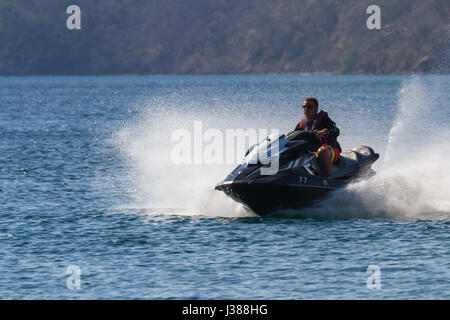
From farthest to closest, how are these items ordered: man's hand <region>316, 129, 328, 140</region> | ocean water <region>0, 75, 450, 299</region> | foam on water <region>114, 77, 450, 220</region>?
Answer: foam on water <region>114, 77, 450, 220</region>, man's hand <region>316, 129, 328, 140</region>, ocean water <region>0, 75, 450, 299</region>

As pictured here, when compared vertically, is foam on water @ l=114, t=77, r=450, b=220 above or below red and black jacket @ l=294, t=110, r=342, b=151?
below

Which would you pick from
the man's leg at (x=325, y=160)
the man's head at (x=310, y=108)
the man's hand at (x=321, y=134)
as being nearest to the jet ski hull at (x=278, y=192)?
the man's leg at (x=325, y=160)

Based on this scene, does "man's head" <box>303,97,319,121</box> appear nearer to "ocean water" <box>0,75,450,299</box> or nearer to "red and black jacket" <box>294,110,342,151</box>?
"red and black jacket" <box>294,110,342,151</box>

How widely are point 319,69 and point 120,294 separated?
17014 centimetres

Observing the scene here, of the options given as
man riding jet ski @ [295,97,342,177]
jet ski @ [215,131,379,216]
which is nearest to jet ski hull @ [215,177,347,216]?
jet ski @ [215,131,379,216]

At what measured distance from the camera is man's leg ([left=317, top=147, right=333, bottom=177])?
17297 mm

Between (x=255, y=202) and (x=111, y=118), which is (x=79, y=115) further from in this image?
(x=255, y=202)

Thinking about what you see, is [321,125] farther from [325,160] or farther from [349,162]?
[349,162]

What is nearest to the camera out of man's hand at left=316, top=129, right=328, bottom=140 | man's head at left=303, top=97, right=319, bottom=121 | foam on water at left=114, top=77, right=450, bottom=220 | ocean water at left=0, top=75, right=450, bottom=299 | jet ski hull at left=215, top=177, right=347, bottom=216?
ocean water at left=0, top=75, right=450, bottom=299

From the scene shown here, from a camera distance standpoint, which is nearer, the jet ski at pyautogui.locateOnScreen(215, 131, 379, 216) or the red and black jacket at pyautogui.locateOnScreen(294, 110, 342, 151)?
the jet ski at pyautogui.locateOnScreen(215, 131, 379, 216)

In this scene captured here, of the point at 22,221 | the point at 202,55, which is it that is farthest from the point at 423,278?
the point at 202,55

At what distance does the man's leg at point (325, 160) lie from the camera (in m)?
17.3

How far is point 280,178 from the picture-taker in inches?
666

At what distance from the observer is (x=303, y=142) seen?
17047 millimetres
